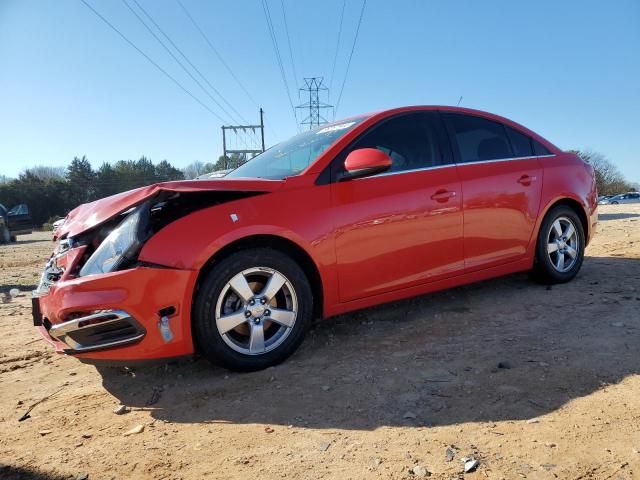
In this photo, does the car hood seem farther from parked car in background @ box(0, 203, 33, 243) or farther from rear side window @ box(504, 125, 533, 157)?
parked car in background @ box(0, 203, 33, 243)

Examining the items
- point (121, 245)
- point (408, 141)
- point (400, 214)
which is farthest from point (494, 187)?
point (121, 245)

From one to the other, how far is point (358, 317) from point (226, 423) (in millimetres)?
1694

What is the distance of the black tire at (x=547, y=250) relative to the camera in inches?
162

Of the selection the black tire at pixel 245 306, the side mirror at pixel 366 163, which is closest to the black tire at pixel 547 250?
the side mirror at pixel 366 163

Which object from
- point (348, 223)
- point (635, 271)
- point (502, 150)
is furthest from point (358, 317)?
point (635, 271)

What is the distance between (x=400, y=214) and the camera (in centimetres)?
323

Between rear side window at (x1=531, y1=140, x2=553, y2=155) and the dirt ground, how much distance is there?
1.47 m

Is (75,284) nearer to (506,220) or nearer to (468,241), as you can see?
(468,241)

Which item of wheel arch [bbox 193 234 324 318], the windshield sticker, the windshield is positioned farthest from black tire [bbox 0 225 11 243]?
wheel arch [bbox 193 234 324 318]

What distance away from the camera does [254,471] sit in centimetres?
186

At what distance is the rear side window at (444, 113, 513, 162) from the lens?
3.77 meters

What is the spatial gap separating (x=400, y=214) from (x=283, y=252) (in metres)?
A: 0.92

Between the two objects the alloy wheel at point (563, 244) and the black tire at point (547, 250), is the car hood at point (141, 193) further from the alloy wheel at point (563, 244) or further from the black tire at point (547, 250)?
the alloy wheel at point (563, 244)

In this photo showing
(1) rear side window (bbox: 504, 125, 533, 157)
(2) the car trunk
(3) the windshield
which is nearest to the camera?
(3) the windshield
